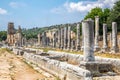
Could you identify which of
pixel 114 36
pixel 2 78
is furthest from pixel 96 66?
pixel 114 36

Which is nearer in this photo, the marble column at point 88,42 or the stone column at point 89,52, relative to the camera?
the stone column at point 89,52

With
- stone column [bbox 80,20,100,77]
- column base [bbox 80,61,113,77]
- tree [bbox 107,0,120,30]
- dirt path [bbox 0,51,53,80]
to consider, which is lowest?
dirt path [bbox 0,51,53,80]

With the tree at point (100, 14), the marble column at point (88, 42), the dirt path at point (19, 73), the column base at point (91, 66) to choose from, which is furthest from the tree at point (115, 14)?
the column base at point (91, 66)

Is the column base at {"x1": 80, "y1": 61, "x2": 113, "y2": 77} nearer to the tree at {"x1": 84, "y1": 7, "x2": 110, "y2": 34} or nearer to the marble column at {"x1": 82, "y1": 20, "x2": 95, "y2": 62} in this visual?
the marble column at {"x1": 82, "y1": 20, "x2": 95, "y2": 62}

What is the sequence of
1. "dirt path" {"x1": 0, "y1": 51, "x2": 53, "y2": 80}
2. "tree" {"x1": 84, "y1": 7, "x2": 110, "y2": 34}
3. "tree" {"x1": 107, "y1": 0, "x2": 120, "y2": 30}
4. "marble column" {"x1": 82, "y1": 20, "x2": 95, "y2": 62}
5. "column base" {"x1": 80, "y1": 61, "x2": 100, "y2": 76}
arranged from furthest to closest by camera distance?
"tree" {"x1": 84, "y1": 7, "x2": 110, "y2": 34} < "tree" {"x1": 107, "y1": 0, "x2": 120, "y2": 30} < "dirt path" {"x1": 0, "y1": 51, "x2": 53, "y2": 80} < "marble column" {"x1": 82, "y1": 20, "x2": 95, "y2": 62} < "column base" {"x1": 80, "y1": 61, "x2": 100, "y2": 76}

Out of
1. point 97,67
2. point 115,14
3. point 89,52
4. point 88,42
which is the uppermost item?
point 115,14

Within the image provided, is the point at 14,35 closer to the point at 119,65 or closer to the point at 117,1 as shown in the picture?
the point at 117,1

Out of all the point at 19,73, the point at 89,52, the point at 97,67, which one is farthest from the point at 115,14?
the point at 97,67

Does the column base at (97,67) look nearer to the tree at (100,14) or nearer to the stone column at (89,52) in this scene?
the stone column at (89,52)

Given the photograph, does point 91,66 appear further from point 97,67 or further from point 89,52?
point 89,52

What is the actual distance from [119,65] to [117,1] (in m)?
46.6

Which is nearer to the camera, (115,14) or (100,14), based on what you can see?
(115,14)

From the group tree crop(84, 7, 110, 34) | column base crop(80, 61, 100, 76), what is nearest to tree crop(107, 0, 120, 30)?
tree crop(84, 7, 110, 34)

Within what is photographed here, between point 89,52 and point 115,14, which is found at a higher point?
point 115,14
